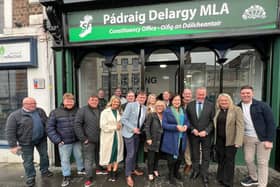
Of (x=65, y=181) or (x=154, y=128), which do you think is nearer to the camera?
(x=154, y=128)

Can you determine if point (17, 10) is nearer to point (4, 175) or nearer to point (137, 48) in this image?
point (137, 48)

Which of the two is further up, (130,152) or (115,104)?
(115,104)

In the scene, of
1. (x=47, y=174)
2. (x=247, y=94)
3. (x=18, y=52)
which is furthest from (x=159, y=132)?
(x=18, y=52)

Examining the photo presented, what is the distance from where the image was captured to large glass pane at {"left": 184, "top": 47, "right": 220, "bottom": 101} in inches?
172

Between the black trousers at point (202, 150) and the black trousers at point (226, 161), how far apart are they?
0.20 metres

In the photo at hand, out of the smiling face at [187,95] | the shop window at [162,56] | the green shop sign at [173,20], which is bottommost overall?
the smiling face at [187,95]

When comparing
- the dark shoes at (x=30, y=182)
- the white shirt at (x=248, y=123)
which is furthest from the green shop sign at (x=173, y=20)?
the dark shoes at (x=30, y=182)

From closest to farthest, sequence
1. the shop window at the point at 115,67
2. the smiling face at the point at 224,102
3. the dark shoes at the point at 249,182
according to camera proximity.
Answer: the smiling face at the point at 224,102
the dark shoes at the point at 249,182
the shop window at the point at 115,67

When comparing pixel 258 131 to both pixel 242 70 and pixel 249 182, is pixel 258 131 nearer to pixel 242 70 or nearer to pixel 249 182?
pixel 249 182

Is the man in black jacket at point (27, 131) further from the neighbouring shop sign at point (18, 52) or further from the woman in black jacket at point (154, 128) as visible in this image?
the woman in black jacket at point (154, 128)

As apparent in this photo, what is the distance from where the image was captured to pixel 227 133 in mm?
3102

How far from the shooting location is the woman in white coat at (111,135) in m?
3.43

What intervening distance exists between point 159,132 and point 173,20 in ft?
7.82

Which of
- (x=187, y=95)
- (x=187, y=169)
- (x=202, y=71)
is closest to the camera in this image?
(x=187, y=95)
